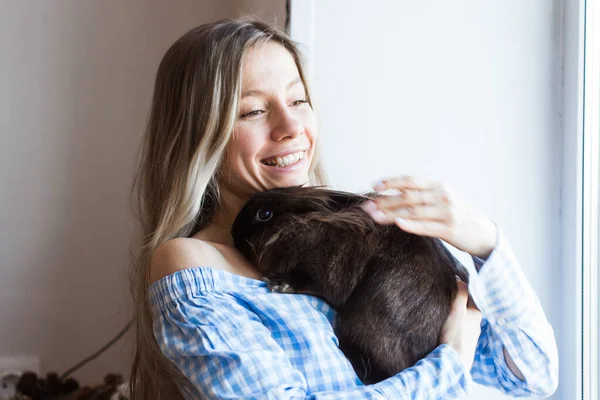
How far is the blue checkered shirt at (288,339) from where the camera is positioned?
3.40 ft

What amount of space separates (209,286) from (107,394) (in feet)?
2.52

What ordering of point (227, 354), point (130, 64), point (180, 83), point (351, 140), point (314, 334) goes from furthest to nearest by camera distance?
point (130, 64) < point (351, 140) < point (180, 83) < point (314, 334) < point (227, 354)

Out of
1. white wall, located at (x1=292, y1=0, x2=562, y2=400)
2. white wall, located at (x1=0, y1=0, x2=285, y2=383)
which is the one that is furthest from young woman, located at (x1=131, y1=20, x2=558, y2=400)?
white wall, located at (x1=0, y1=0, x2=285, y2=383)

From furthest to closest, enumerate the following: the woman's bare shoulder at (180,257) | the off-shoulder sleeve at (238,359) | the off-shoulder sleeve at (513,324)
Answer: the off-shoulder sleeve at (513,324) < the woman's bare shoulder at (180,257) < the off-shoulder sleeve at (238,359)

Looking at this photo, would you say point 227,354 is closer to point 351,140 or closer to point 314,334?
point 314,334

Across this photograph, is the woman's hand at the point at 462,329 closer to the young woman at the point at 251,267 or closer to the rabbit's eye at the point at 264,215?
the young woman at the point at 251,267

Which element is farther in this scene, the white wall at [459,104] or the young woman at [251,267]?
the white wall at [459,104]

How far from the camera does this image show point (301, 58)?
4.78 feet

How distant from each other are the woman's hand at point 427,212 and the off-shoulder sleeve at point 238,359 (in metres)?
0.21

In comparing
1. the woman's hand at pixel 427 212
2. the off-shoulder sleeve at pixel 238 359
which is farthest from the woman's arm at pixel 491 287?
the off-shoulder sleeve at pixel 238 359

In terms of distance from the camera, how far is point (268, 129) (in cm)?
132

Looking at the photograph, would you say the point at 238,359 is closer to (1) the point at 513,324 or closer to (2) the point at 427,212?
(2) the point at 427,212

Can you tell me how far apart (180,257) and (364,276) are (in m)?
0.31

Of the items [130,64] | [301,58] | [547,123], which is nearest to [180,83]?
[301,58]
